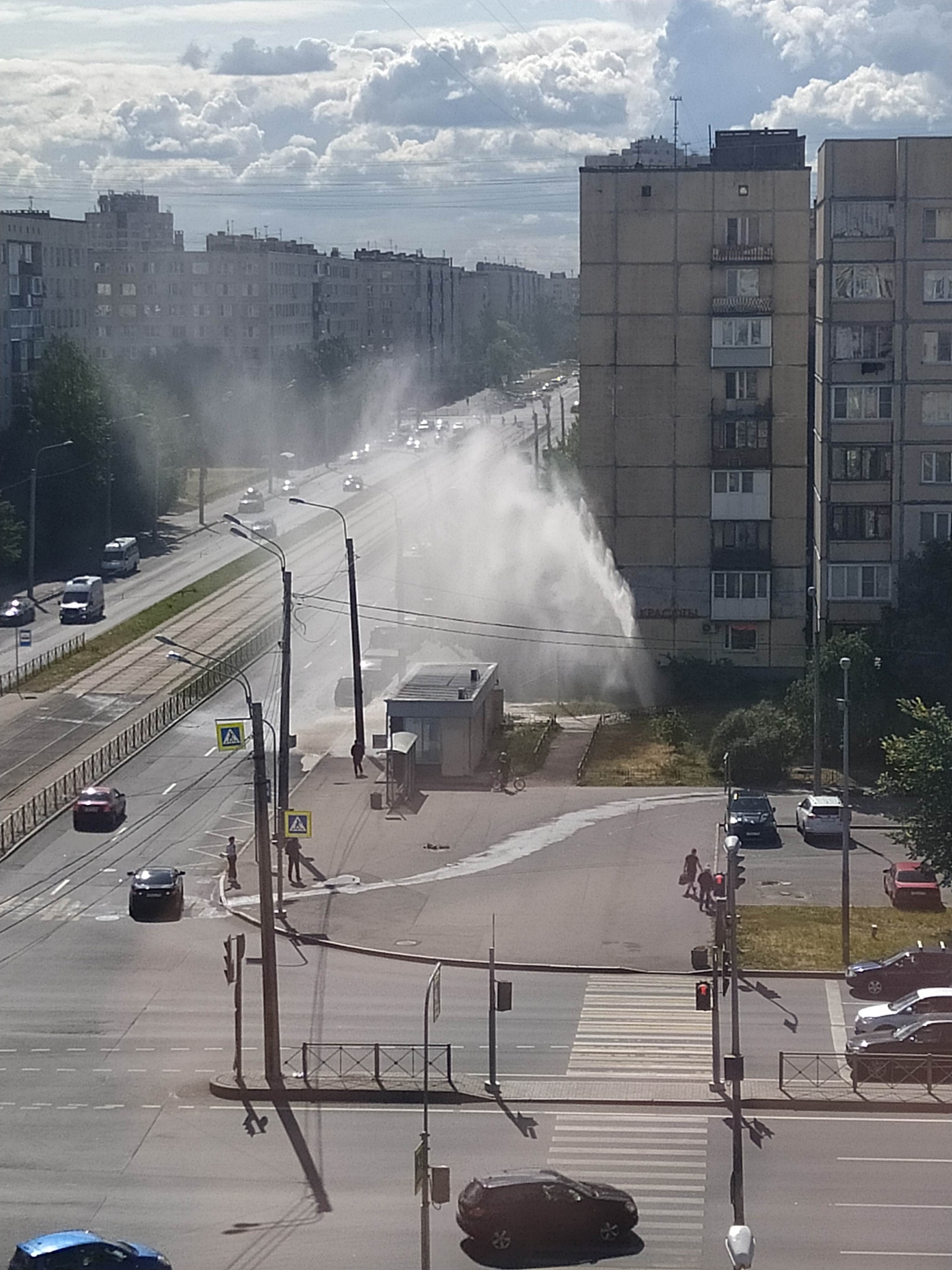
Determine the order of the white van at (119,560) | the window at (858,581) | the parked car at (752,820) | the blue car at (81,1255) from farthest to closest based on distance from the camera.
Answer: the white van at (119,560) < the window at (858,581) < the parked car at (752,820) < the blue car at (81,1255)

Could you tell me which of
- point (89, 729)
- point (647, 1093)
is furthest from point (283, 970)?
point (89, 729)

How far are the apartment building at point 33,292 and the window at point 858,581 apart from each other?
4933 centimetres

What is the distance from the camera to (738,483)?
57.5 metres

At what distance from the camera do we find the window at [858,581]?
55.2m

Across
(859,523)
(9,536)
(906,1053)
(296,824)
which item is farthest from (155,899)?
(9,536)

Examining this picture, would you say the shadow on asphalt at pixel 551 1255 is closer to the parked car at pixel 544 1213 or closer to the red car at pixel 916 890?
the parked car at pixel 544 1213

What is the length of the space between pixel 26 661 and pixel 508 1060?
3566 cm

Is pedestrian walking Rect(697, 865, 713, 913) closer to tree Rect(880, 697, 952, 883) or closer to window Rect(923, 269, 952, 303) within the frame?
tree Rect(880, 697, 952, 883)

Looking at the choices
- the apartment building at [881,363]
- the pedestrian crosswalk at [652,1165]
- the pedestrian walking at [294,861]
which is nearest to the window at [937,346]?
the apartment building at [881,363]

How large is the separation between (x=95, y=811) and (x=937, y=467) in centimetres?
2696

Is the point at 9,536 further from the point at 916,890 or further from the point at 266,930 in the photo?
the point at 266,930

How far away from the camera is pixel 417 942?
32.0m

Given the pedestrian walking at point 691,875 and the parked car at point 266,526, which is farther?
the parked car at point 266,526

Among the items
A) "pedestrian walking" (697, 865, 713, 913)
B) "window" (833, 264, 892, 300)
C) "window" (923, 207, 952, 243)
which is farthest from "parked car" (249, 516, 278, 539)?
"pedestrian walking" (697, 865, 713, 913)
